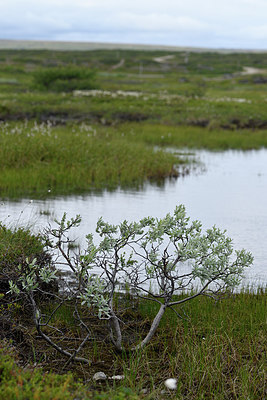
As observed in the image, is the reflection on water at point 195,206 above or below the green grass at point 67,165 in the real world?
below

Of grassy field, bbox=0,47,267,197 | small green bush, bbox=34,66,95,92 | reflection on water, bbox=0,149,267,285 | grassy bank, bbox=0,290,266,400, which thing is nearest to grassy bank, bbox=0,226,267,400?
grassy bank, bbox=0,290,266,400

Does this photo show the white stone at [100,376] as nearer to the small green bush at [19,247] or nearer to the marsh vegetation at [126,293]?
the marsh vegetation at [126,293]

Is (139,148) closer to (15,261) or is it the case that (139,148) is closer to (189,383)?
(15,261)

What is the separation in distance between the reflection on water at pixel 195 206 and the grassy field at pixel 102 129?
102 centimetres

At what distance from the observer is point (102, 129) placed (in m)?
23.2

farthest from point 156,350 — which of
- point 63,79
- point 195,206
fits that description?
point 63,79

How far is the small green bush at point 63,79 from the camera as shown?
43.7 metres

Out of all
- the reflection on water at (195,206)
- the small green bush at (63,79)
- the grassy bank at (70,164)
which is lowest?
the reflection on water at (195,206)

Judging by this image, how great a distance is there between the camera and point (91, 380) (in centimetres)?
508

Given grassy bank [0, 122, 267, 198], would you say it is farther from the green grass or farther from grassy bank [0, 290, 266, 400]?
grassy bank [0, 290, 266, 400]

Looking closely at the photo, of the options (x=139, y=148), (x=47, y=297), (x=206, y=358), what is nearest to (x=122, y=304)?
(x=47, y=297)

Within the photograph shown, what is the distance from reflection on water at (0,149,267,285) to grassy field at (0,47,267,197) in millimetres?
1018

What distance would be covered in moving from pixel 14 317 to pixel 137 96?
34935 millimetres

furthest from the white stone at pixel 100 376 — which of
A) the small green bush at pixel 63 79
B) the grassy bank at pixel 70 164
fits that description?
the small green bush at pixel 63 79
